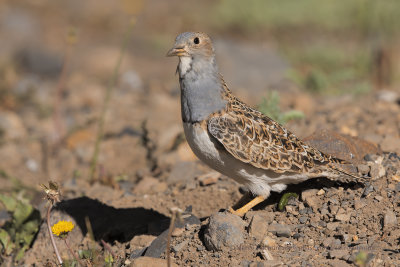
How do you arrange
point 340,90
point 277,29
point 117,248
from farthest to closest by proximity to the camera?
point 277,29 < point 340,90 < point 117,248

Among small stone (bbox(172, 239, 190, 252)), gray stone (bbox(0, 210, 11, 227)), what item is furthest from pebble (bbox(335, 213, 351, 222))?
gray stone (bbox(0, 210, 11, 227))

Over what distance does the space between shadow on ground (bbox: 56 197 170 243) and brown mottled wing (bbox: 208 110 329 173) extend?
51.4 inches

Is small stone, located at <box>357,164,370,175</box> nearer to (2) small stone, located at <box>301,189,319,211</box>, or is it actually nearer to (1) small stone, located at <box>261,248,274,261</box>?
(2) small stone, located at <box>301,189,319,211</box>

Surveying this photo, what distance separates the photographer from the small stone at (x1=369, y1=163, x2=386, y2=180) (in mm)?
5625

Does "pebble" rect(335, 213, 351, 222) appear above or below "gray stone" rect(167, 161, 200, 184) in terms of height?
below

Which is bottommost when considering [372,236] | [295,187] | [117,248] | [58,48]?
[117,248]

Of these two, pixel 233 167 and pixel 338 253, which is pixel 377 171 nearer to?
pixel 338 253

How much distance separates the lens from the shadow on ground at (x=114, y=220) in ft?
20.0

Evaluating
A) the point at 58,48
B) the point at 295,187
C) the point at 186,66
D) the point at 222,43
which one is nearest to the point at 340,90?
the point at 222,43

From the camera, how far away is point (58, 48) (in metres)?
15.0

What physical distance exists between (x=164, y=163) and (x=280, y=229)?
2.94 meters

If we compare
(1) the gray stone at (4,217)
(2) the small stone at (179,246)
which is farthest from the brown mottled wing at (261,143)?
(1) the gray stone at (4,217)

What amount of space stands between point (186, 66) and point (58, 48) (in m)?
10.4

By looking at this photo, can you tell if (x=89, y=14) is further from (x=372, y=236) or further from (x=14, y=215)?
(x=372, y=236)
